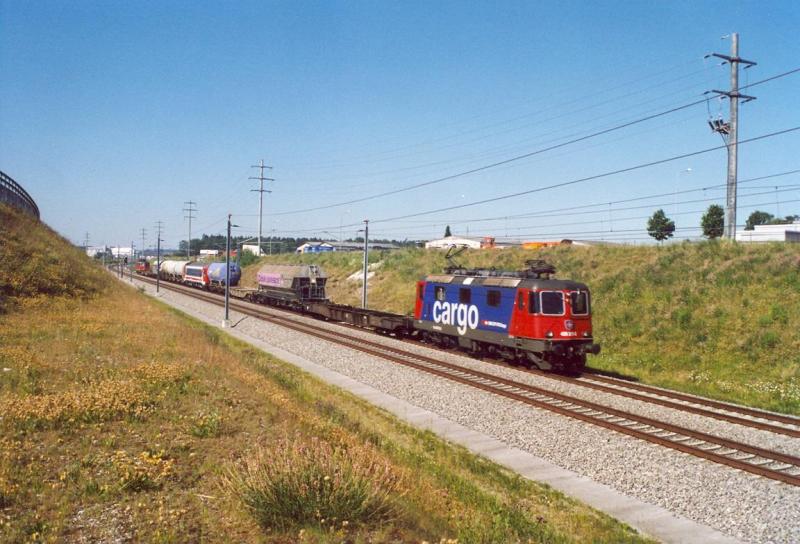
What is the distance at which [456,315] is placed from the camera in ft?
81.2

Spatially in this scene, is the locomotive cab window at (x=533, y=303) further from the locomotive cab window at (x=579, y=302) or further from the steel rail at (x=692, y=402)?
the steel rail at (x=692, y=402)

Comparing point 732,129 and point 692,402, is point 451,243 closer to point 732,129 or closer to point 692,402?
point 732,129

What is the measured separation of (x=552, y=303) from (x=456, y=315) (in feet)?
17.4

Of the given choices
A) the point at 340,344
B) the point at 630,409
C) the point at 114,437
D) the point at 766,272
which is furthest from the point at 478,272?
the point at 114,437

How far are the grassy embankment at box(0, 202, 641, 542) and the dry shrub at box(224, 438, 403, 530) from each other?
2cm

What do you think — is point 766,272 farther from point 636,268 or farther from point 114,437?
point 114,437

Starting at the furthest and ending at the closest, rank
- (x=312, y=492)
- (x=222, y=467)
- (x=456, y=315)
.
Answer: (x=456, y=315) < (x=222, y=467) < (x=312, y=492)

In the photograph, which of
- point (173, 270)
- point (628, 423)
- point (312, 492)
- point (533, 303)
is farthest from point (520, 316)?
point (173, 270)

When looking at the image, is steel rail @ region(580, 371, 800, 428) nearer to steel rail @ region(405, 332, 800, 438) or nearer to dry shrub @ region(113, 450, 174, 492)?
steel rail @ region(405, 332, 800, 438)

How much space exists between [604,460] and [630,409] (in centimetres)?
464

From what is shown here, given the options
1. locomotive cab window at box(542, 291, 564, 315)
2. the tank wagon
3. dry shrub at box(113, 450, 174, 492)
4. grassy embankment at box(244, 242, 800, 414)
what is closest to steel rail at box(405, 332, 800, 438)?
grassy embankment at box(244, 242, 800, 414)

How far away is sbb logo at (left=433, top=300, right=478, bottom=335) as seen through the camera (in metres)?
23.6

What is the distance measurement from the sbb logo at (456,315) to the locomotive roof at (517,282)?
1.02 metres

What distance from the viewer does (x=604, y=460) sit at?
11523mm
